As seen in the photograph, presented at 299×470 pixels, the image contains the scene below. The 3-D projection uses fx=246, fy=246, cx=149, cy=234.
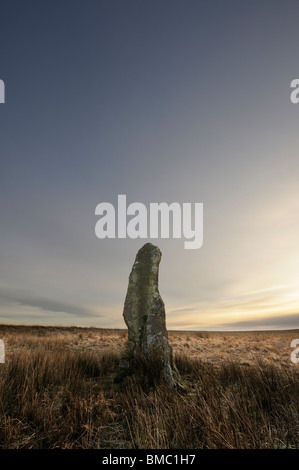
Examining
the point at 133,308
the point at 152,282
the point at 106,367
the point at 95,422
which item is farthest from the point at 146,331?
the point at 95,422

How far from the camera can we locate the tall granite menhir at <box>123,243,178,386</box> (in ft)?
20.3

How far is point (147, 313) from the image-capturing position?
6781 mm

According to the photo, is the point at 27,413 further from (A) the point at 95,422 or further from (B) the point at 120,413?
(B) the point at 120,413

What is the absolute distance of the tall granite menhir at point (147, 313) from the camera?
6188 mm

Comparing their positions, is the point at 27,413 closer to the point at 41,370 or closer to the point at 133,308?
the point at 41,370

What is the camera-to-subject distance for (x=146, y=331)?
21.1 ft

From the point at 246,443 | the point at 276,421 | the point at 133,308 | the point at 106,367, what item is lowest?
the point at 106,367
